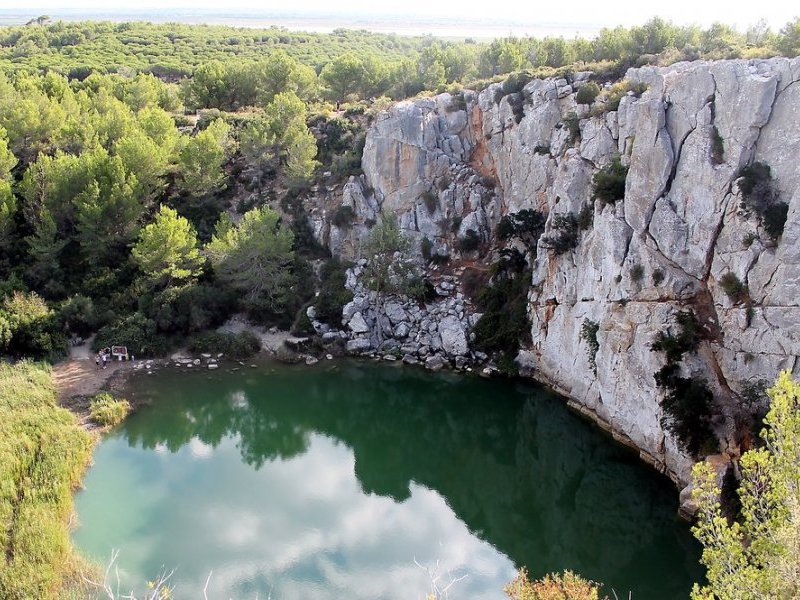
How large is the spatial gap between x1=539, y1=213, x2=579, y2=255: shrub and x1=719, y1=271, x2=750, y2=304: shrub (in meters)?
8.46

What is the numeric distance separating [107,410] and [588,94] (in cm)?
2911

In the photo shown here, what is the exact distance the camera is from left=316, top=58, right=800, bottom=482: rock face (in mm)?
23547

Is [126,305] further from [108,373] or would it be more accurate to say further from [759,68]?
[759,68]

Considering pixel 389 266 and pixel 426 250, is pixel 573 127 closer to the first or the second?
pixel 426 250

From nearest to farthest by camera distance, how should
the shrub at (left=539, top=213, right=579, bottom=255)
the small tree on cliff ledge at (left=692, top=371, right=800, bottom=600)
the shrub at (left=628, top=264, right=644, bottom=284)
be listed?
the small tree on cliff ledge at (left=692, top=371, right=800, bottom=600)
the shrub at (left=628, top=264, right=644, bottom=284)
the shrub at (left=539, top=213, right=579, bottom=255)

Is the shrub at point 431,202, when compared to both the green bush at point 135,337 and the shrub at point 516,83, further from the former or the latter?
the green bush at point 135,337

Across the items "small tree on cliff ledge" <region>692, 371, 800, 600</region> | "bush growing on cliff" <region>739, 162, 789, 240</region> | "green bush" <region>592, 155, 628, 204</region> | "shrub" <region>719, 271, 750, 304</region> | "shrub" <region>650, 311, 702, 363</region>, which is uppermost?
"bush growing on cliff" <region>739, 162, 789, 240</region>

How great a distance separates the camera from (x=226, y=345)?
36.2 metres

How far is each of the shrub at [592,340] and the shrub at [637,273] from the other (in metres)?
3.05

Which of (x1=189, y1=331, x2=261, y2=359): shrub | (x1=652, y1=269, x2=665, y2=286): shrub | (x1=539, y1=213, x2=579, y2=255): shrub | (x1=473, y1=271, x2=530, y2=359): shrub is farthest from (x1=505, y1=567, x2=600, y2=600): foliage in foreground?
(x1=189, y1=331, x2=261, y2=359): shrub

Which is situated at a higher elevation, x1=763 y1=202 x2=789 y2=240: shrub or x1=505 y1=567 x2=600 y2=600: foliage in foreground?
x1=763 y1=202 x2=789 y2=240: shrub

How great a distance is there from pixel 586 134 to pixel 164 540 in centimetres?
2640

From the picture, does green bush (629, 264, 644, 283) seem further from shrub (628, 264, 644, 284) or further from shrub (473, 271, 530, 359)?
shrub (473, 271, 530, 359)

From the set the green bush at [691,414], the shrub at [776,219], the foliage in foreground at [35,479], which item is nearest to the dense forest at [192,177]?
the foliage in foreground at [35,479]
